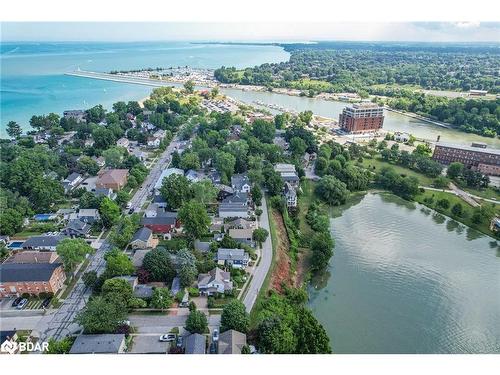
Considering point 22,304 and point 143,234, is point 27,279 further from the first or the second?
point 143,234

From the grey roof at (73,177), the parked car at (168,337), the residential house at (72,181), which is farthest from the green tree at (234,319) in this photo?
the grey roof at (73,177)

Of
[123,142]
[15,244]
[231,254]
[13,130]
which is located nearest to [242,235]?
[231,254]

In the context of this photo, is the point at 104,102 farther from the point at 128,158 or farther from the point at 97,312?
the point at 97,312

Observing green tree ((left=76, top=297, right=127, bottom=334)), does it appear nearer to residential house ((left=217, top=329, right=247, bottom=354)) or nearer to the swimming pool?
residential house ((left=217, top=329, right=247, bottom=354))

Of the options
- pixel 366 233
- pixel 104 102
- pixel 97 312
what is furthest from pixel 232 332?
pixel 104 102

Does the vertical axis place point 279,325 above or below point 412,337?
above

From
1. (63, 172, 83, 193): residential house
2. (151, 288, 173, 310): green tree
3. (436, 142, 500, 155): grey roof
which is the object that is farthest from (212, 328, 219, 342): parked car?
(436, 142, 500, 155): grey roof
